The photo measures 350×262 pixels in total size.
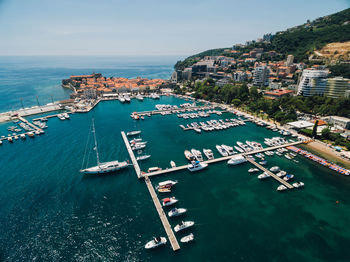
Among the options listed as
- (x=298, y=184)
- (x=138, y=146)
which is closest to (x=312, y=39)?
(x=298, y=184)

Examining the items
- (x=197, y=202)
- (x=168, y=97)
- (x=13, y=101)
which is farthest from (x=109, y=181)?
(x=13, y=101)

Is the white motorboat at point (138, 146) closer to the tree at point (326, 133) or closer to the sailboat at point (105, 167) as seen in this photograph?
the sailboat at point (105, 167)

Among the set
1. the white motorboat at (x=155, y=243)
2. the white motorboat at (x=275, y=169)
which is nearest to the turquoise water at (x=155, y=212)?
the white motorboat at (x=155, y=243)

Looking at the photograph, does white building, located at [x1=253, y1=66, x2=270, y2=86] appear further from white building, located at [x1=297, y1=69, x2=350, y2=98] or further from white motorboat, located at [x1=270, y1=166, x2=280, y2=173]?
white motorboat, located at [x1=270, y1=166, x2=280, y2=173]

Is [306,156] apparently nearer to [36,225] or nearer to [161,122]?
[161,122]

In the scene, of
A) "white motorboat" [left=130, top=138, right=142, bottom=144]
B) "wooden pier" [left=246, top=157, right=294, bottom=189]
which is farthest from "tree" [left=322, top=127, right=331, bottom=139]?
"white motorboat" [left=130, top=138, right=142, bottom=144]

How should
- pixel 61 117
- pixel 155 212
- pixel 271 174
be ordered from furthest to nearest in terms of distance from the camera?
1. pixel 61 117
2. pixel 271 174
3. pixel 155 212

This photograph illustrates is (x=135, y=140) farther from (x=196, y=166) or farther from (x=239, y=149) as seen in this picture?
(x=239, y=149)
